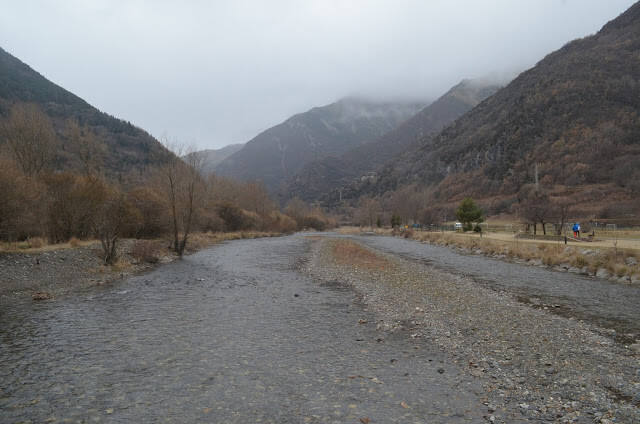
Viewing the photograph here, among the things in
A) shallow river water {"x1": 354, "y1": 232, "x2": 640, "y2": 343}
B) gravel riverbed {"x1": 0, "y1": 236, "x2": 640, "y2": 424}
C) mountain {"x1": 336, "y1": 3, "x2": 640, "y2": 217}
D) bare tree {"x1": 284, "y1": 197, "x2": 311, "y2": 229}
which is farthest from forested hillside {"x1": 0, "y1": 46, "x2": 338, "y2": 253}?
mountain {"x1": 336, "y1": 3, "x2": 640, "y2": 217}

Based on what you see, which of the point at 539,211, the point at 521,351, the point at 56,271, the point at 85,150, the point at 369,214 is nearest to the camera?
the point at 521,351

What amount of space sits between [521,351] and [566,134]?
140 metres

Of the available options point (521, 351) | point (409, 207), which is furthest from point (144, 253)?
point (409, 207)

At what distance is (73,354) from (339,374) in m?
7.19

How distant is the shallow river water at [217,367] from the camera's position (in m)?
6.45

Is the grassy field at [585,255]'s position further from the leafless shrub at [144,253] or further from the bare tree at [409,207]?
the bare tree at [409,207]

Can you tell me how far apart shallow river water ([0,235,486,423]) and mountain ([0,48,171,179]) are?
11050cm

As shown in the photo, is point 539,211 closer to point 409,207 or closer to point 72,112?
point 409,207

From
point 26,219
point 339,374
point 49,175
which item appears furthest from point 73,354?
point 49,175

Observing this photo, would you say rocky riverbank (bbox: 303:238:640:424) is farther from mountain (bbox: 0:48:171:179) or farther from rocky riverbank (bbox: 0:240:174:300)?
mountain (bbox: 0:48:171:179)

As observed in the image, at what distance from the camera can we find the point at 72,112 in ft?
433

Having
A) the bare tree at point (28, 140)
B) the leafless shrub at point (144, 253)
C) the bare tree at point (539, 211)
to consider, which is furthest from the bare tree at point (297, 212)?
the leafless shrub at point (144, 253)

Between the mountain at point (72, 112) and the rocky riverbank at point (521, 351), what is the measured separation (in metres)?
115

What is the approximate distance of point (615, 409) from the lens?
633cm
